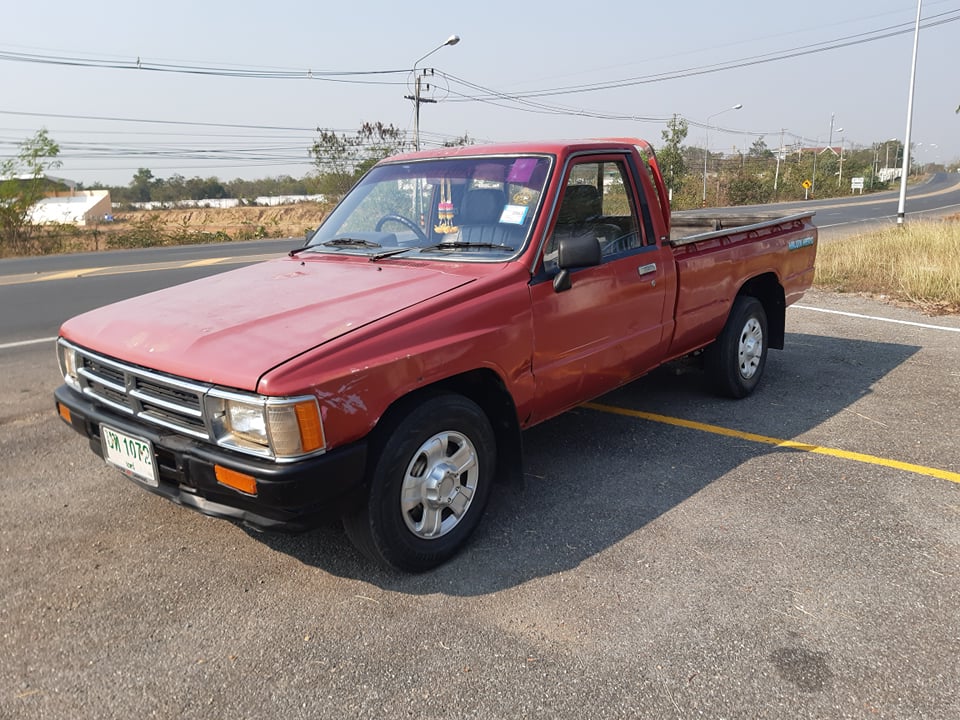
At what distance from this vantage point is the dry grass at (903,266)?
9586mm

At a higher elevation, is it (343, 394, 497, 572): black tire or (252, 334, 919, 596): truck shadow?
(343, 394, 497, 572): black tire

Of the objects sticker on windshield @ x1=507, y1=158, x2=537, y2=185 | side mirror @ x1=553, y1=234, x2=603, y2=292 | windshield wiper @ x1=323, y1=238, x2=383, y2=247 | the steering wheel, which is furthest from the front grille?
sticker on windshield @ x1=507, y1=158, x2=537, y2=185

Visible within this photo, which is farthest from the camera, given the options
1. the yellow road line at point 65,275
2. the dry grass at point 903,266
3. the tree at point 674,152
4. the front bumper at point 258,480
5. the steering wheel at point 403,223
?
the tree at point 674,152

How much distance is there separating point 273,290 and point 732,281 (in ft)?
11.0

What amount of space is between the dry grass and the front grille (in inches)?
367

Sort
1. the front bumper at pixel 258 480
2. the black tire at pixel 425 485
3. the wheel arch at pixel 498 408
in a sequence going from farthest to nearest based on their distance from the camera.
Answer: the wheel arch at pixel 498 408, the black tire at pixel 425 485, the front bumper at pixel 258 480

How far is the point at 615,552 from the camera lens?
3.33 meters

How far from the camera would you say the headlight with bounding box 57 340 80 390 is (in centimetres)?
339

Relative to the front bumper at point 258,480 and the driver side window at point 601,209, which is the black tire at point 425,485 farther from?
the driver side window at point 601,209

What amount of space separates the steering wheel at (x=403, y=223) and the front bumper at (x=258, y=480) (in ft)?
5.28

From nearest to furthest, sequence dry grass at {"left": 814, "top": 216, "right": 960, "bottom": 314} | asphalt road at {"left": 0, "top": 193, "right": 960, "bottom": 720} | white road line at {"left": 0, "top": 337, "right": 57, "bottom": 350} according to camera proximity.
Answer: asphalt road at {"left": 0, "top": 193, "right": 960, "bottom": 720} < white road line at {"left": 0, "top": 337, "right": 57, "bottom": 350} < dry grass at {"left": 814, "top": 216, "right": 960, "bottom": 314}

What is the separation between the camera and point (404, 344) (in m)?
2.89

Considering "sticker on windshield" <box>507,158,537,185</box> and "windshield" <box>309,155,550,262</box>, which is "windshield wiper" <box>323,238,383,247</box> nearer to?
"windshield" <box>309,155,550,262</box>

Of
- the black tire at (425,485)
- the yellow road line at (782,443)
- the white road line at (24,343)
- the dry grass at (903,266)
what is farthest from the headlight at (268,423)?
the dry grass at (903,266)
